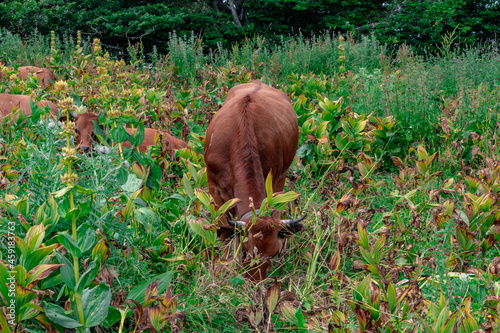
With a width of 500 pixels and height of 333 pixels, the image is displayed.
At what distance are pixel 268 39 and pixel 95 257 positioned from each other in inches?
735

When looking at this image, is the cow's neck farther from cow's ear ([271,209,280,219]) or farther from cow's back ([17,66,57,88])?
cow's back ([17,66,57,88])

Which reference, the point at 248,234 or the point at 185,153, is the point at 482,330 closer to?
the point at 248,234

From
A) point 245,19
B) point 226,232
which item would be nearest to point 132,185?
point 226,232

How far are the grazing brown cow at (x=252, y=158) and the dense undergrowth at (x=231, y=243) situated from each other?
0.69ft

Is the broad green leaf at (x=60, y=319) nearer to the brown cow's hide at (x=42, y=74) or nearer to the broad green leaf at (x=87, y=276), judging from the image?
the broad green leaf at (x=87, y=276)

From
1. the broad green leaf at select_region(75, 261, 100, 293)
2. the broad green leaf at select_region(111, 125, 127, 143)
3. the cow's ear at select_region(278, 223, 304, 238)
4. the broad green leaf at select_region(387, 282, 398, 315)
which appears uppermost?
the broad green leaf at select_region(111, 125, 127, 143)

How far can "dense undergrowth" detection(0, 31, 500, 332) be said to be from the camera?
225 cm

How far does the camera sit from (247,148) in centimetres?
392

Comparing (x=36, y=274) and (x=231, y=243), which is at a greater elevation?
(x=36, y=274)

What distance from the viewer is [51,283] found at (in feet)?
7.66

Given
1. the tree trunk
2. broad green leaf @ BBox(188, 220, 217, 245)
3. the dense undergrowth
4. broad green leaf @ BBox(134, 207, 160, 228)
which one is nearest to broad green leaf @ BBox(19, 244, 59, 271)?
the dense undergrowth

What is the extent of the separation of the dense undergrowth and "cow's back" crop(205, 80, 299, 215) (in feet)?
0.88

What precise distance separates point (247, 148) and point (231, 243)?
0.88 m

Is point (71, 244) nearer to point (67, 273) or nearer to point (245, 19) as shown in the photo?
point (67, 273)
